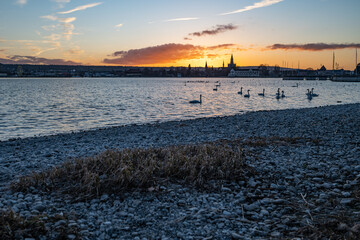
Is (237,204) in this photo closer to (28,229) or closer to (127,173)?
(127,173)

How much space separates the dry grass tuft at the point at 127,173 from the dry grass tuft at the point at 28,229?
1661 millimetres

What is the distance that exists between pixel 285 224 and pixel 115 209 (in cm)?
364

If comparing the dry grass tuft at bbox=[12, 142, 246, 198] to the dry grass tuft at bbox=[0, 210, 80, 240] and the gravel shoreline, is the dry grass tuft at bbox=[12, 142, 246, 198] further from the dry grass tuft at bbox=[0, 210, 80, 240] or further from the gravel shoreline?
the dry grass tuft at bbox=[0, 210, 80, 240]

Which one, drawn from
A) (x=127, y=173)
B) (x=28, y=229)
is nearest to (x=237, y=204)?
(x=127, y=173)

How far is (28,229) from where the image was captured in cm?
445

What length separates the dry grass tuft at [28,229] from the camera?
4309mm

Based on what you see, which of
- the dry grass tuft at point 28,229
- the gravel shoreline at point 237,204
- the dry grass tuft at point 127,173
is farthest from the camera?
the dry grass tuft at point 127,173

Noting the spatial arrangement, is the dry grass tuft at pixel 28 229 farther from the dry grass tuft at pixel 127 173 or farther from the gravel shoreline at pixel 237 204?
the dry grass tuft at pixel 127 173

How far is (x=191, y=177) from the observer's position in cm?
735

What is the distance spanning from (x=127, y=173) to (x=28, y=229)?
9.35 ft

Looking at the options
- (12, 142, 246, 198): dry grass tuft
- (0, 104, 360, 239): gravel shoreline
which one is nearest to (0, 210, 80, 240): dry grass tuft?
(0, 104, 360, 239): gravel shoreline

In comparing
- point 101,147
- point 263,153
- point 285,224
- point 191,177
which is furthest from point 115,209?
point 101,147

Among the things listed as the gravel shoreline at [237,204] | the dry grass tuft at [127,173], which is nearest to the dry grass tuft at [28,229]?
the gravel shoreline at [237,204]

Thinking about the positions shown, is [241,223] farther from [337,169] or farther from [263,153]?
[263,153]
